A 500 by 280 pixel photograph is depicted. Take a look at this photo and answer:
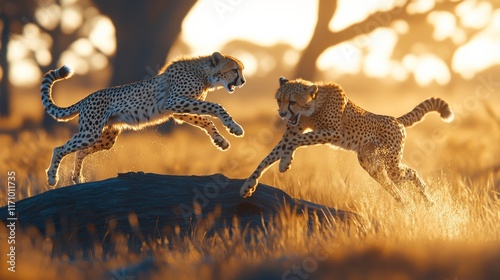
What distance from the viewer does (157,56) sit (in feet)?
44.9

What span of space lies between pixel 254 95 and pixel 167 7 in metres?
14.5

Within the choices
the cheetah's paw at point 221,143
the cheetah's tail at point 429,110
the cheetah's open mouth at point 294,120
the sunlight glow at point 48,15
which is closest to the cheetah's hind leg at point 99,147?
the cheetah's paw at point 221,143

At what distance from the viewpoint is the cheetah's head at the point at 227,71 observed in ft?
27.0

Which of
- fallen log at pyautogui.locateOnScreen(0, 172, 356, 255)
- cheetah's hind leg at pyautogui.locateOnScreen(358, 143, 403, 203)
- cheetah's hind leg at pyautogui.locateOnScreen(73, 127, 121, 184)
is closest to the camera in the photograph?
fallen log at pyautogui.locateOnScreen(0, 172, 356, 255)

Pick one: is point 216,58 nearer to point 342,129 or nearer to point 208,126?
point 208,126

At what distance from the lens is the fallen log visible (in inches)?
283

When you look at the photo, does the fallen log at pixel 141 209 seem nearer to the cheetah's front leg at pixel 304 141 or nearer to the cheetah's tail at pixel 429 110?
the cheetah's front leg at pixel 304 141

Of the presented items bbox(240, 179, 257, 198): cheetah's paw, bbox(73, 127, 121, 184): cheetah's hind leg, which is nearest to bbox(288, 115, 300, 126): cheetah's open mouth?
bbox(240, 179, 257, 198): cheetah's paw

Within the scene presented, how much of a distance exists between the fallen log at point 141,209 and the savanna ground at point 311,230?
0.82 feet

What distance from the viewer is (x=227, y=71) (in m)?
8.24


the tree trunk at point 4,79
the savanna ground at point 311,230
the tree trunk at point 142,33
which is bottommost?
the savanna ground at point 311,230

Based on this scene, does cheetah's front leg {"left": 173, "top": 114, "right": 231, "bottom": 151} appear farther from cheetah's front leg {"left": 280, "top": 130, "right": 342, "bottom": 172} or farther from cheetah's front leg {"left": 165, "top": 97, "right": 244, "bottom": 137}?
cheetah's front leg {"left": 280, "top": 130, "right": 342, "bottom": 172}

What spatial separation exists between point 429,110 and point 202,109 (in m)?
2.75

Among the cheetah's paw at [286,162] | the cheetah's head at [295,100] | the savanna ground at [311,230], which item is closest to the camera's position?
the savanna ground at [311,230]
